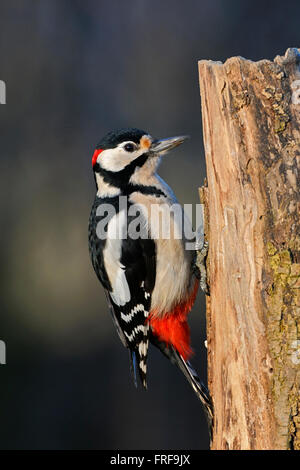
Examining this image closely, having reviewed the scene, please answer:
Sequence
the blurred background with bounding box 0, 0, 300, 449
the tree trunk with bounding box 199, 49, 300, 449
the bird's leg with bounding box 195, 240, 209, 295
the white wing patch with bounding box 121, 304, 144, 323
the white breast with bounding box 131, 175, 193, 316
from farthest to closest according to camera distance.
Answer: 1. the blurred background with bounding box 0, 0, 300, 449
2. the white wing patch with bounding box 121, 304, 144, 323
3. the white breast with bounding box 131, 175, 193, 316
4. the bird's leg with bounding box 195, 240, 209, 295
5. the tree trunk with bounding box 199, 49, 300, 449

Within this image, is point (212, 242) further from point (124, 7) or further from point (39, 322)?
point (124, 7)

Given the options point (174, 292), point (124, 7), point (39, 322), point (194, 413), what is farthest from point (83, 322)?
point (124, 7)

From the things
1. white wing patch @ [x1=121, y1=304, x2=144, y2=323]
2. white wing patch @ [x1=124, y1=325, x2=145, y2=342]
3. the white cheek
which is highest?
the white cheek

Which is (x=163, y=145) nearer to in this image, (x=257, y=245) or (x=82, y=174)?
(x=257, y=245)

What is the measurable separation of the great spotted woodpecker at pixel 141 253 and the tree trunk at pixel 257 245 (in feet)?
A: 1.78

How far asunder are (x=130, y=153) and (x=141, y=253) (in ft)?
1.53

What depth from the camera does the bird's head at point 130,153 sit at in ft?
8.95

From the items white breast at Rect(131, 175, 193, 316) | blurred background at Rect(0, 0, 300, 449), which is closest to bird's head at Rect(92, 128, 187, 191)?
white breast at Rect(131, 175, 193, 316)

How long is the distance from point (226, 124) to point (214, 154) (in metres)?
0.12

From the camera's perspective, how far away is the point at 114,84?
5273 millimetres

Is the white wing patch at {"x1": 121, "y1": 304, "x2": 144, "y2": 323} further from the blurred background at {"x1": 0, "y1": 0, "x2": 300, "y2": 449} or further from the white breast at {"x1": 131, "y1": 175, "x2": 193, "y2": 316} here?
the blurred background at {"x1": 0, "y1": 0, "x2": 300, "y2": 449}

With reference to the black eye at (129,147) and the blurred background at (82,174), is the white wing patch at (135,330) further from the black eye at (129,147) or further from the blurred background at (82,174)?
the blurred background at (82,174)

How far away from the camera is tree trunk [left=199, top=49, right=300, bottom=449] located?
1860 millimetres

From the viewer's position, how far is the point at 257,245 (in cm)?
193
